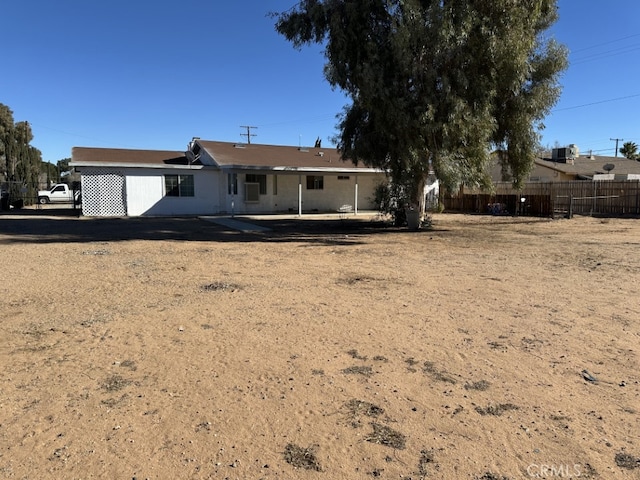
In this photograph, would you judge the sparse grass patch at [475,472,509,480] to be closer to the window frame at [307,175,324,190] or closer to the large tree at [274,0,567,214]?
the large tree at [274,0,567,214]

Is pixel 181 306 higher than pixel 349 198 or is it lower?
lower

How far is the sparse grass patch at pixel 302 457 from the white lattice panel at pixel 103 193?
22.5m

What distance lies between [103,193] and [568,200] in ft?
83.2

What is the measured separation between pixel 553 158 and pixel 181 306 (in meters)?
45.2

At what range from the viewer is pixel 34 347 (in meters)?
4.48

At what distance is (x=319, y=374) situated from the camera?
12.9 ft

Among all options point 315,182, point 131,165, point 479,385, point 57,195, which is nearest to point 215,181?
point 131,165

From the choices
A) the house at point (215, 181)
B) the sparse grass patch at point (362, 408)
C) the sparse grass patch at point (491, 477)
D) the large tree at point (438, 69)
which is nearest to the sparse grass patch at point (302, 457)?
the sparse grass patch at point (362, 408)

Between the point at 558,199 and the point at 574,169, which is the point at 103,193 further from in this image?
the point at 574,169

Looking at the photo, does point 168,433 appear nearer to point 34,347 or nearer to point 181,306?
point 34,347

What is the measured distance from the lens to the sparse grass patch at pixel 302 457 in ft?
8.78

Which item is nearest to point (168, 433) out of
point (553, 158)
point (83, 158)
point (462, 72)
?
point (462, 72)

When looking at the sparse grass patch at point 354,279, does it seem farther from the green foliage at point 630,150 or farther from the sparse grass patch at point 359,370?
the green foliage at point 630,150

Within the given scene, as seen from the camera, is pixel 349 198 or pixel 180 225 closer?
pixel 180 225
